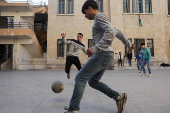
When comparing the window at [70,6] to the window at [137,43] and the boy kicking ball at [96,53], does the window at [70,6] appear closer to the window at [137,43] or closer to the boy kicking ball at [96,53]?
the window at [137,43]

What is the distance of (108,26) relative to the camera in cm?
209

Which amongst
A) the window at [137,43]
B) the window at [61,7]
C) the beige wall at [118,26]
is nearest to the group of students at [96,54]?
the beige wall at [118,26]

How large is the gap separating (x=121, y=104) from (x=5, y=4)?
57.9ft

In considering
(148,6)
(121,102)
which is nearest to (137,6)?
(148,6)

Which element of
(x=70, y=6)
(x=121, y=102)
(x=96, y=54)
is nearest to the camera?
(x=96, y=54)

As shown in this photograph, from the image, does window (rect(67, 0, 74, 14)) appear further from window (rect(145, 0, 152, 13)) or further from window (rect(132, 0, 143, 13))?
window (rect(145, 0, 152, 13))

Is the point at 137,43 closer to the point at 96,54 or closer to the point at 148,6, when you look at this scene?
the point at 148,6

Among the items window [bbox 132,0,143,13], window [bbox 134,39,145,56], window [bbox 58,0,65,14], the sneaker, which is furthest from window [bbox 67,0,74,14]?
the sneaker

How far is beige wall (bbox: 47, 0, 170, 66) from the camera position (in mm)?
17719

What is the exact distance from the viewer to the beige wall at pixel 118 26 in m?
17.7

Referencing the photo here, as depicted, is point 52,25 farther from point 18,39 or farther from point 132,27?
point 132,27

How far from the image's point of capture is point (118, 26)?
58.9ft

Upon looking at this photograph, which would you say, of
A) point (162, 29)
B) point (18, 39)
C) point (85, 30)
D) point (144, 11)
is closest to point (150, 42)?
point (162, 29)

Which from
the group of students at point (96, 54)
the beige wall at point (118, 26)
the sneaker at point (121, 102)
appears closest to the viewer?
the group of students at point (96, 54)
